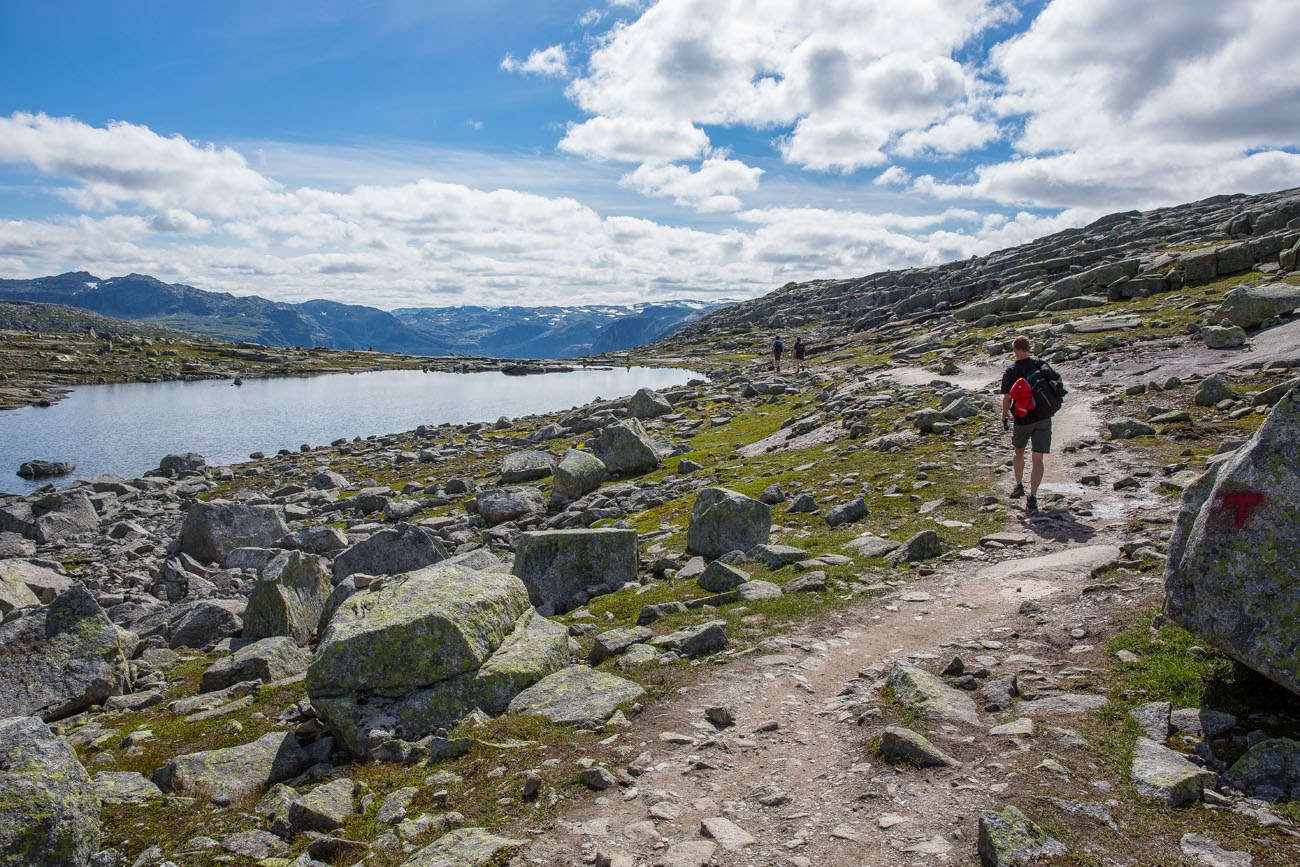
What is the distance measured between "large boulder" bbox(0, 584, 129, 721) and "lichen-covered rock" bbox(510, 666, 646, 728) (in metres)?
11.7

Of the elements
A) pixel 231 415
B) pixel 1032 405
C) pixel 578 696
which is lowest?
pixel 231 415

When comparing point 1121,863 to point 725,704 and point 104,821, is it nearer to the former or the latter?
point 725,704

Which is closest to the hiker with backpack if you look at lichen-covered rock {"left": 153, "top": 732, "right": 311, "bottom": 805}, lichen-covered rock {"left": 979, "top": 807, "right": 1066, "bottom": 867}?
lichen-covered rock {"left": 979, "top": 807, "right": 1066, "bottom": 867}

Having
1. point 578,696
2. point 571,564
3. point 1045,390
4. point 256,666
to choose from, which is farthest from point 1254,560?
point 256,666

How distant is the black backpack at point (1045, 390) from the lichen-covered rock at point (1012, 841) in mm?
14754

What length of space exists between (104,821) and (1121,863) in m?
12.7

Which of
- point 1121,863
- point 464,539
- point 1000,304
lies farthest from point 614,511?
point 1000,304

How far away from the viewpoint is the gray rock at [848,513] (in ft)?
71.3

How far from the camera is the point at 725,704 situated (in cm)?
1106

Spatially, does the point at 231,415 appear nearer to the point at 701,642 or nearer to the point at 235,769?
the point at 235,769

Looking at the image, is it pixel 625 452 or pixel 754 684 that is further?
pixel 625 452

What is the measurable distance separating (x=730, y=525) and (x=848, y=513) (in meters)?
3.92

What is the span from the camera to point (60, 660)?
54.4 ft

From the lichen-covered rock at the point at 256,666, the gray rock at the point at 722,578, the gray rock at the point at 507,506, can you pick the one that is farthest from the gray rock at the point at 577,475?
the lichen-covered rock at the point at 256,666
